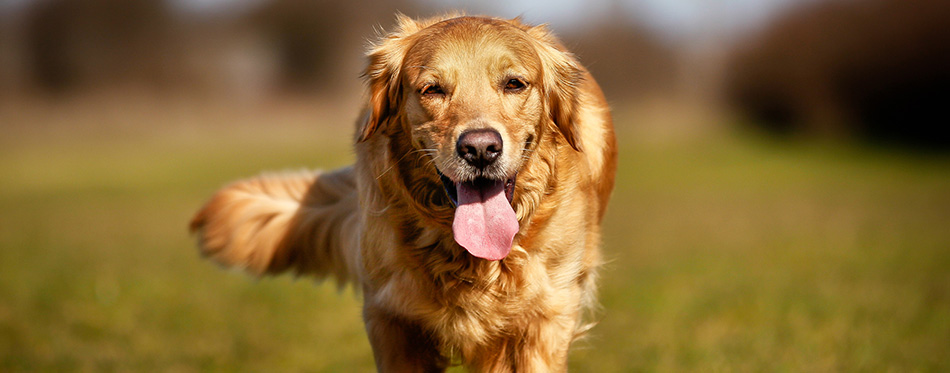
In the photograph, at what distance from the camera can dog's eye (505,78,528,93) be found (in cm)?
305

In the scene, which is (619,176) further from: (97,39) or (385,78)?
(97,39)

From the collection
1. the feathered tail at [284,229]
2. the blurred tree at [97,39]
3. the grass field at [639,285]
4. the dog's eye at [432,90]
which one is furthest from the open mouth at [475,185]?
the blurred tree at [97,39]

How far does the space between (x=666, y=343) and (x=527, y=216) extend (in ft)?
7.44

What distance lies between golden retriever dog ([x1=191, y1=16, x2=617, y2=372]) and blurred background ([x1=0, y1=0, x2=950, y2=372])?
439 millimetres

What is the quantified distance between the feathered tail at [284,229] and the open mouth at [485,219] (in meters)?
1.14

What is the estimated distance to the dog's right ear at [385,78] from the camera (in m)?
3.22

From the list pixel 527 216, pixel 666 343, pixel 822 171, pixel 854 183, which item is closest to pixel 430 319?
pixel 527 216

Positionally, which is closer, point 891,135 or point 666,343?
point 666,343

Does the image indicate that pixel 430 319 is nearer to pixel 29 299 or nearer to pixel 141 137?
pixel 29 299

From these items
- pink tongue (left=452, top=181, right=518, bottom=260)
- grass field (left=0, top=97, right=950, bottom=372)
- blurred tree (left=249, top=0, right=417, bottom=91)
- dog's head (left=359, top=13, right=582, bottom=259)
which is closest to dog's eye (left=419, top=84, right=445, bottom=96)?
dog's head (left=359, top=13, right=582, bottom=259)

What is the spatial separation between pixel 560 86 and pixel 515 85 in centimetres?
32

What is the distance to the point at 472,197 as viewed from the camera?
2.98 m

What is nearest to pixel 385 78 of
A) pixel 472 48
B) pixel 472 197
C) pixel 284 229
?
pixel 472 48

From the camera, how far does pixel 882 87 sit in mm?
21812
